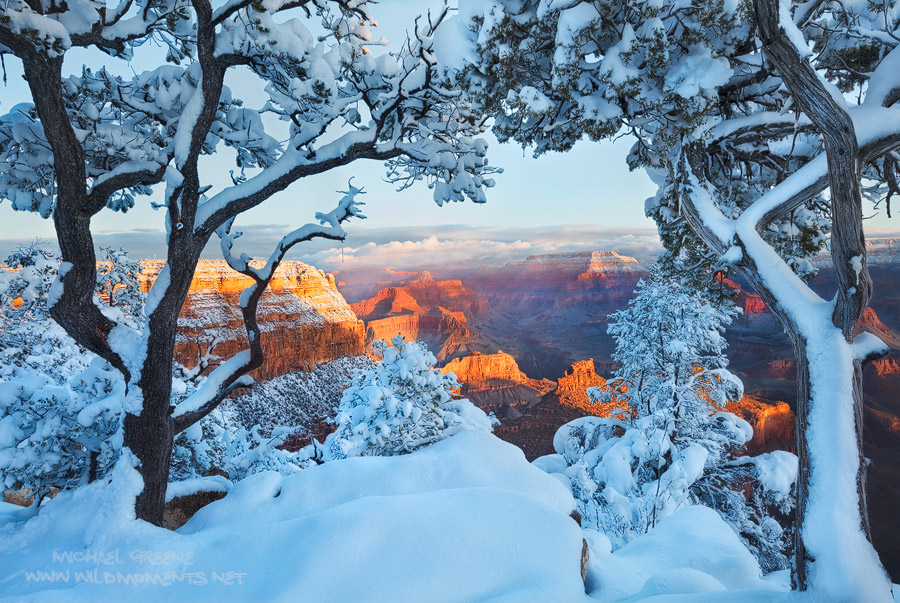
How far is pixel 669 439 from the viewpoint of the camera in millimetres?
9883

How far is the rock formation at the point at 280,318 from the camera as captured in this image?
37556 mm

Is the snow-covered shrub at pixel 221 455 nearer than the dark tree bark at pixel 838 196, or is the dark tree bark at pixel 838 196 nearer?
the dark tree bark at pixel 838 196

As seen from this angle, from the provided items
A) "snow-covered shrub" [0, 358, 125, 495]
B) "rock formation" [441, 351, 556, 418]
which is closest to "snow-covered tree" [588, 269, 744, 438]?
"snow-covered shrub" [0, 358, 125, 495]

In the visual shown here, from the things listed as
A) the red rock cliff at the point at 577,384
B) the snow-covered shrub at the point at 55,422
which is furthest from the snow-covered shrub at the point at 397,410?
the red rock cliff at the point at 577,384

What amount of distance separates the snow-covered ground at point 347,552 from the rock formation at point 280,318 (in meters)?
36.0

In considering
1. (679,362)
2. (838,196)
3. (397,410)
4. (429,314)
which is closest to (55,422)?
(397,410)

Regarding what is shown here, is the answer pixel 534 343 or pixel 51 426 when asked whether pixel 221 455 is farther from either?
pixel 534 343

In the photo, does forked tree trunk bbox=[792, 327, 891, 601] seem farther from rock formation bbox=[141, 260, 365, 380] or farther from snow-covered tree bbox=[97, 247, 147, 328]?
rock formation bbox=[141, 260, 365, 380]

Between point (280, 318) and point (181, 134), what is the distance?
43867mm

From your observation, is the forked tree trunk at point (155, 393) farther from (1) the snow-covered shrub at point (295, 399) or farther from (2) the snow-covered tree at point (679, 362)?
(1) the snow-covered shrub at point (295, 399)

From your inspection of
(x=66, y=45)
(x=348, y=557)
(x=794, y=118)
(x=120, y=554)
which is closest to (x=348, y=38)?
(x=66, y=45)

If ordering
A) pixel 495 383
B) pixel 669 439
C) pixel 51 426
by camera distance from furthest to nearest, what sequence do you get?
pixel 495 383
pixel 669 439
pixel 51 426

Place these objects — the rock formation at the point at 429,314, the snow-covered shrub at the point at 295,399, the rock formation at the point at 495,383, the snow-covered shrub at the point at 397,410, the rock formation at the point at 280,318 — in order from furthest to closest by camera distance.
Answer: the rock formation at the point at 429,314, the rock formation at the point at 495,383, the rock formation at the point at 280,318, the snow-covered shrub at the point at 295,399, the snow-covered shrub at the point at 397,410

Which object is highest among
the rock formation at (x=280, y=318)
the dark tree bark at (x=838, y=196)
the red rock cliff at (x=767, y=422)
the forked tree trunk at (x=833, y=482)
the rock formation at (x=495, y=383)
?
the dark tree bark at (x=838, y=196)
